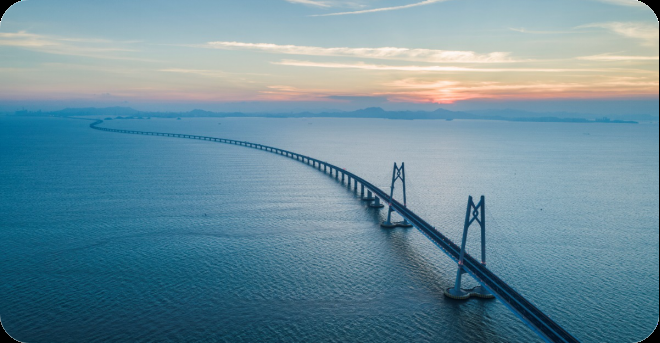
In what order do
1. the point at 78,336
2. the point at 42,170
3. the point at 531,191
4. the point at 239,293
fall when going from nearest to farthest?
the point at 78,336 → the point at 239,293 → the point at 531,191 → the point at 42,170

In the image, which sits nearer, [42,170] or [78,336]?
[78,336]

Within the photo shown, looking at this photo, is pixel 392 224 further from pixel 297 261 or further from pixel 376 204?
pixel 297 261

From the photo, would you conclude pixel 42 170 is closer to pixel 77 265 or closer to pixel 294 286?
pixel 77 265

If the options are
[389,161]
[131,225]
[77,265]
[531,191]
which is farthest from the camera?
[389,161]

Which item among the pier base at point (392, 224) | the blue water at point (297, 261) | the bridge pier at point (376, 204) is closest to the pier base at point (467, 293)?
the blue water at point (297, 261)

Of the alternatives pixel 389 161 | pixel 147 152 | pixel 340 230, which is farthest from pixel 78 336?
pixel 147 152

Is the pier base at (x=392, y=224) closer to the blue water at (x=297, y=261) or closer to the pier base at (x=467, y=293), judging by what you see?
the blue water at (x=297, y=261)

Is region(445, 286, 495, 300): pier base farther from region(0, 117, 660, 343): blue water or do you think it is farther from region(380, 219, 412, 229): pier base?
region(380, 219, 412, 229): pier base

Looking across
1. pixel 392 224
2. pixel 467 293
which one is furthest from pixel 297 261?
pixel 392 224
